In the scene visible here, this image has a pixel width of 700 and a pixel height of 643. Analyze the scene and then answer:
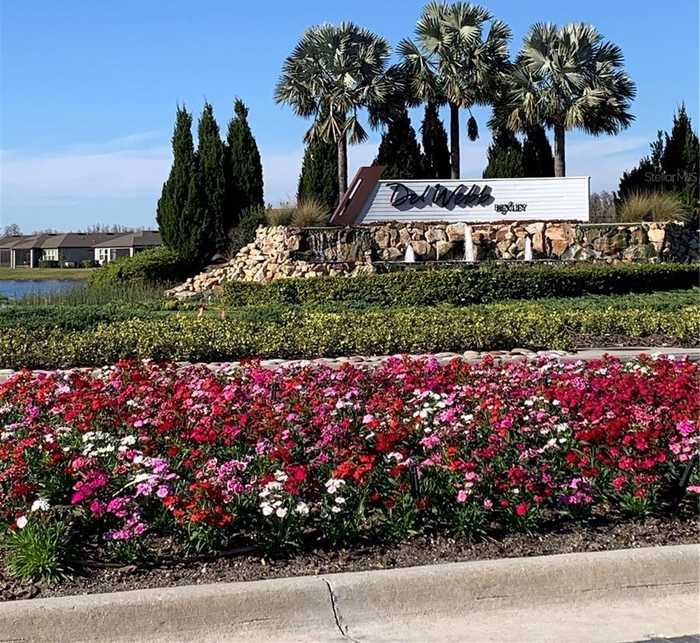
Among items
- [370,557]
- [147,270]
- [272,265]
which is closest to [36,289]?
[147,270]

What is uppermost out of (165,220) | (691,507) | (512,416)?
(165,220)

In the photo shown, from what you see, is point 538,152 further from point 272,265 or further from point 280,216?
point 272,265

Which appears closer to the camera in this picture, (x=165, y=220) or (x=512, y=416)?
(x=512, y=416)

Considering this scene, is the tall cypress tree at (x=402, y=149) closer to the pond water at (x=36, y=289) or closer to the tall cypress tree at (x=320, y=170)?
the tall cypress tree at (x=320, y=170)

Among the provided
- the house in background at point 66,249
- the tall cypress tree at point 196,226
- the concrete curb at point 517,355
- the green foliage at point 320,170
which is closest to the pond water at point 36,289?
the tall cypress tree at point 196,226

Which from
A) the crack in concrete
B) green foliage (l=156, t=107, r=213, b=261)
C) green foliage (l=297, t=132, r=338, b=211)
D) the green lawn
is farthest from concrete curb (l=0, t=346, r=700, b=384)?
the green lawn

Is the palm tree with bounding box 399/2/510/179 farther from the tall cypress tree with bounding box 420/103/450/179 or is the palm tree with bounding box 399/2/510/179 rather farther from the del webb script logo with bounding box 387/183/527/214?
the del webb script logo with bounding box 387/183/527/214

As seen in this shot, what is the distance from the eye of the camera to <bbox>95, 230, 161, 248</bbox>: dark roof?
5338 cm

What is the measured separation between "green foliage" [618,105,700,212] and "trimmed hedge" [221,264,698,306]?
1352cm

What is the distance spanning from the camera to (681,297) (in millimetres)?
16203

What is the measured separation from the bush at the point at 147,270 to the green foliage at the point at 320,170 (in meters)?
5.36

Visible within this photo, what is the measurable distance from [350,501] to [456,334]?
6423 mm

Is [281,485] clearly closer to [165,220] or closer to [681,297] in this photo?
[681,297]

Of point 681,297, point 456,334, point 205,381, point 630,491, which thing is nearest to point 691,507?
point 630,491
